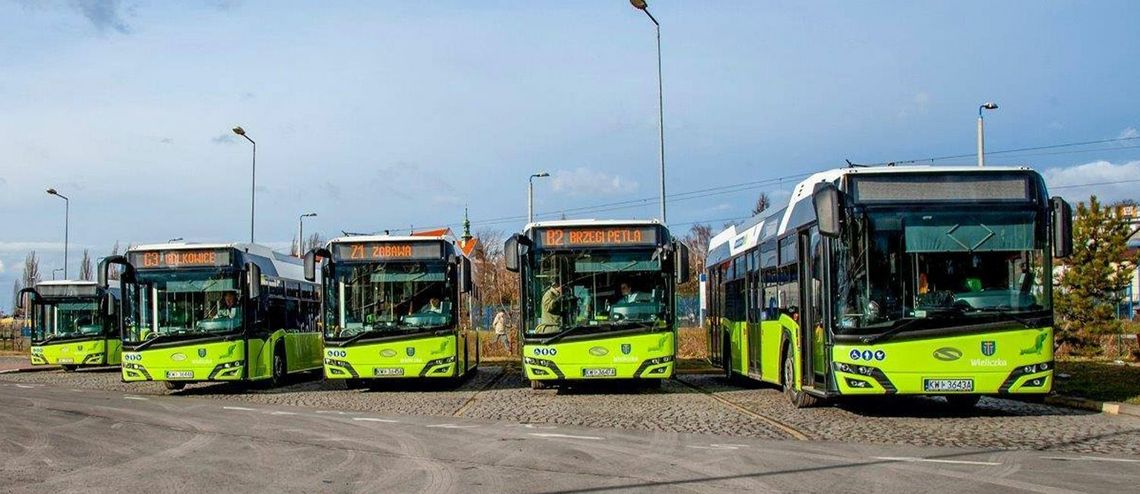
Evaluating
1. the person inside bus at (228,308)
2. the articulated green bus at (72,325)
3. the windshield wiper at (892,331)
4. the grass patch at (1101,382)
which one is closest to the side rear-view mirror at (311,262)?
the person inside bus at (228,308)

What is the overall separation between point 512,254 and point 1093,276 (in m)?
21.1

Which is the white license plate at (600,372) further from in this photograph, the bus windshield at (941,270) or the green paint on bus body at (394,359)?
the bus windshield at (941,270)

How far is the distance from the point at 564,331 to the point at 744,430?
5.81 meters

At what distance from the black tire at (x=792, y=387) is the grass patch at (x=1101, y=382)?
4269 millimetres

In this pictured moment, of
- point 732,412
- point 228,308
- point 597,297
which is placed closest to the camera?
point 732,412

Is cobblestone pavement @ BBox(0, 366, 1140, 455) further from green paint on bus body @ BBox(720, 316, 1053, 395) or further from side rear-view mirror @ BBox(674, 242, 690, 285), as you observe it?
side rear-view mirror @ BBox(674, 242, 690, 285)

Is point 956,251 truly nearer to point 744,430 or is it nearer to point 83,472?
point 744,430

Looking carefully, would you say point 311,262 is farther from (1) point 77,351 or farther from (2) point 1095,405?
(1) point 77,351

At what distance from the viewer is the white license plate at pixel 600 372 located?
19453mm

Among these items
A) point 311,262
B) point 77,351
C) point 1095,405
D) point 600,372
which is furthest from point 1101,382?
point 77,351

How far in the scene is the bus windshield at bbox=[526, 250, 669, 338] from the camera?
1958cm

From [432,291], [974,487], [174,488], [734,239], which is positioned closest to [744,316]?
[734,239]

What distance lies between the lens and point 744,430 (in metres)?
14.2

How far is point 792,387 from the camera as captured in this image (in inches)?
672
